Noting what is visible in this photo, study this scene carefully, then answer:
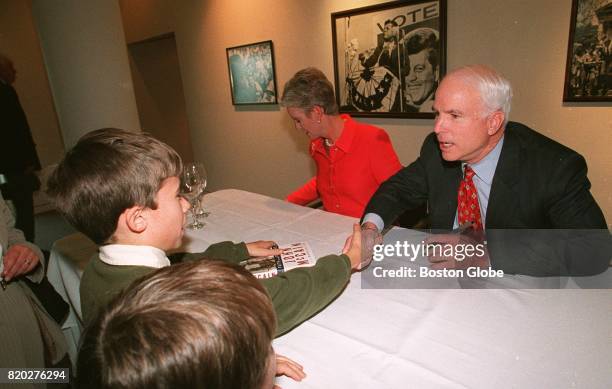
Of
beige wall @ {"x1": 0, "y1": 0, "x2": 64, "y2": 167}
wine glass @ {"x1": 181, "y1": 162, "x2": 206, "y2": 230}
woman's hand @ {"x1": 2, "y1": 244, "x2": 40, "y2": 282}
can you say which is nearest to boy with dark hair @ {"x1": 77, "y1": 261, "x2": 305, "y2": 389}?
wine glass @ {"x1": 181, "y1": 162, "x2": 206, "y2": 230}

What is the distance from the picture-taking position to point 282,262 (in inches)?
58.8

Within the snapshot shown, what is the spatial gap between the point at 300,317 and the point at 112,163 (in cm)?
74

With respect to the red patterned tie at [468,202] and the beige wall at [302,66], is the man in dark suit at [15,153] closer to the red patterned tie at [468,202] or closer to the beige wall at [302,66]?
the beige wall at [302,66]

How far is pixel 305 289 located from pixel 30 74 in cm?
692

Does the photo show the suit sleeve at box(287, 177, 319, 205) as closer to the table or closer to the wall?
the table

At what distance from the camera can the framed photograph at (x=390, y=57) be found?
3207 mm

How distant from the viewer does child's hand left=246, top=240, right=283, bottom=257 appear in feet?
5.33

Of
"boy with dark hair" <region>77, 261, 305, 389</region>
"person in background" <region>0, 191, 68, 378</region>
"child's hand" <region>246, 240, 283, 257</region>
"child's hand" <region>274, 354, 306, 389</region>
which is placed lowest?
"person in background" <region>0, 191, 68, 378</region>

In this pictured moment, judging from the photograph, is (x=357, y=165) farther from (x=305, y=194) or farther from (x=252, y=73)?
(x=252, y=73)

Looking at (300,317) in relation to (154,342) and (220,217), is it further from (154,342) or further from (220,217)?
(220,217)

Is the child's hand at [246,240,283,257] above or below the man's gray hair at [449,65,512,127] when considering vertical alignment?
below

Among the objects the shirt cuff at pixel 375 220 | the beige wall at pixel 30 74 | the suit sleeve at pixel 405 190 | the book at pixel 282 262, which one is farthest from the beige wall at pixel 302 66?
the book at pixel 282 262

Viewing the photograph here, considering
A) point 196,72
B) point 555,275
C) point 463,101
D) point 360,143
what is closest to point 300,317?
point 555,275

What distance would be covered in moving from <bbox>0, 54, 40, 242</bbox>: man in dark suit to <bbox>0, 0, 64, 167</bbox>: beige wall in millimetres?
2159
